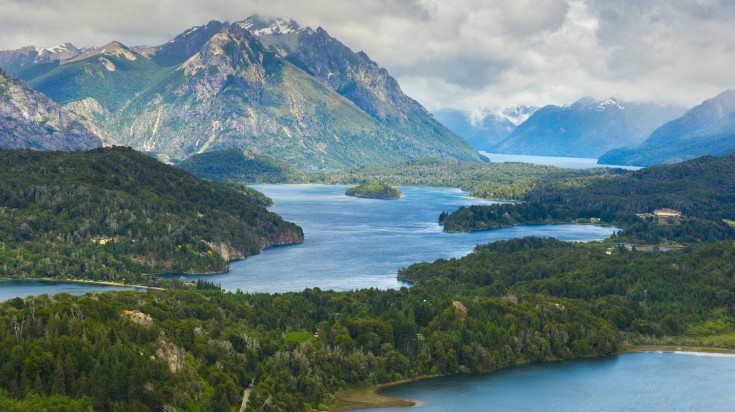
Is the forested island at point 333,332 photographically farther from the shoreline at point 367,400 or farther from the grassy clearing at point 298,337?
the shoreline at point 367,400

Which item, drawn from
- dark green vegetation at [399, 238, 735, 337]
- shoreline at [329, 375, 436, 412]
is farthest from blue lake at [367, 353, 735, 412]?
dark green vegetation at [399, 238, 735, 337]

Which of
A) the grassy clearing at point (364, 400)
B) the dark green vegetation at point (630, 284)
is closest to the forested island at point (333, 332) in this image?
the dark green vegetation at point (630, 284)

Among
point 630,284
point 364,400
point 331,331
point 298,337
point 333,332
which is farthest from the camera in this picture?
point 630,284

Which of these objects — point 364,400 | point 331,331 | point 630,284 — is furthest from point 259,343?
point 630,284

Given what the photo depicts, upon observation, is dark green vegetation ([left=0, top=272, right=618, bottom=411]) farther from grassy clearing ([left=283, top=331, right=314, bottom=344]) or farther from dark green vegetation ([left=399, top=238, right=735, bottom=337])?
dark green vegetation ([left=399, top=238, right=735, bottom=337])

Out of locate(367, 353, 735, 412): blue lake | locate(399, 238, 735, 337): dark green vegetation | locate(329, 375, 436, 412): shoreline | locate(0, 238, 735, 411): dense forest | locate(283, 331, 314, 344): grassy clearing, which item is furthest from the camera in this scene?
locate(399, 238, 735, 337): dark green vegetation

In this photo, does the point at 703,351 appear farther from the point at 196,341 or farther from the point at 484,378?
the point at 196,341

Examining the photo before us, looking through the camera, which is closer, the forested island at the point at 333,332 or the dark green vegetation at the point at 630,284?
the forested island at the point at 333,332

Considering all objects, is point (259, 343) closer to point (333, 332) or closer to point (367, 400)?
point (333, 332)

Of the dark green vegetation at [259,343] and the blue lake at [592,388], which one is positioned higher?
the dark green vegetation at [259,343]
